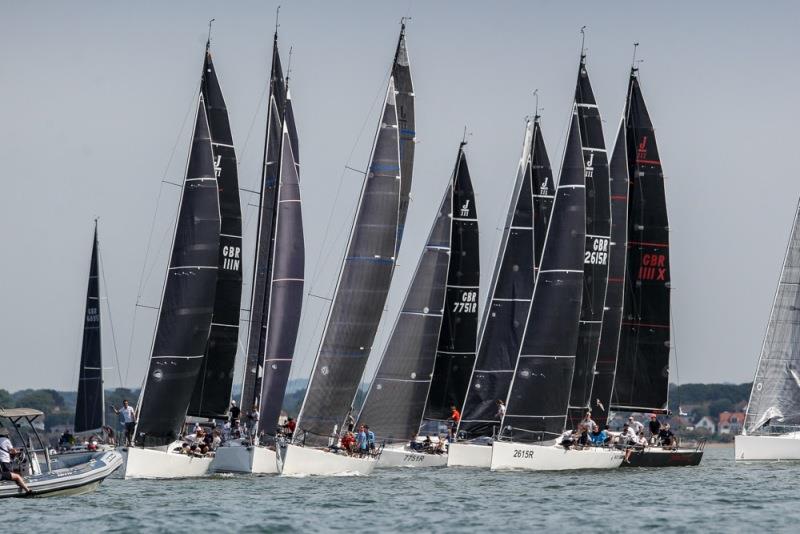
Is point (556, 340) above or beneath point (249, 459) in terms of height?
above

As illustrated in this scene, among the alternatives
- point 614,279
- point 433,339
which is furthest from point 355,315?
point 614,279

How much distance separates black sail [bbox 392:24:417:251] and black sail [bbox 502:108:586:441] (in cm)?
678

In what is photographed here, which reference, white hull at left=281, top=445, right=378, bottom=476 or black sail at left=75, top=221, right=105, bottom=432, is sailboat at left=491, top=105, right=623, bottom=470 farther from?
black sail at left=75, top=221, right=105, bottom=432

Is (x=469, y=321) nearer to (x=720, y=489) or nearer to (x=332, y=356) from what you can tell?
(x=332, y=356)

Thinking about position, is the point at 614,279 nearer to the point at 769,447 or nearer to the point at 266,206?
Answer: the point at 769,447

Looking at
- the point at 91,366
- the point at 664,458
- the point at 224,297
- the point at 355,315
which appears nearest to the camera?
the point at 355,315

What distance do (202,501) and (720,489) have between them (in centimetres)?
1432

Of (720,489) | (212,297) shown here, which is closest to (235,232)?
(212,297)

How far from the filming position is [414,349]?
57.2 metres

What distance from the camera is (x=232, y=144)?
176 ft

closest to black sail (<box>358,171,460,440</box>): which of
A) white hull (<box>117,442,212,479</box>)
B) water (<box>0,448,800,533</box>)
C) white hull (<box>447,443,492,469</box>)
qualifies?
white hull (<box>447,443,492,469</box>)

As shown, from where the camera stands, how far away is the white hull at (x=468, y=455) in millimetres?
54688

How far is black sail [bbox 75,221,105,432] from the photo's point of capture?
6475 cm

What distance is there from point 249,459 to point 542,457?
9.23 metres
